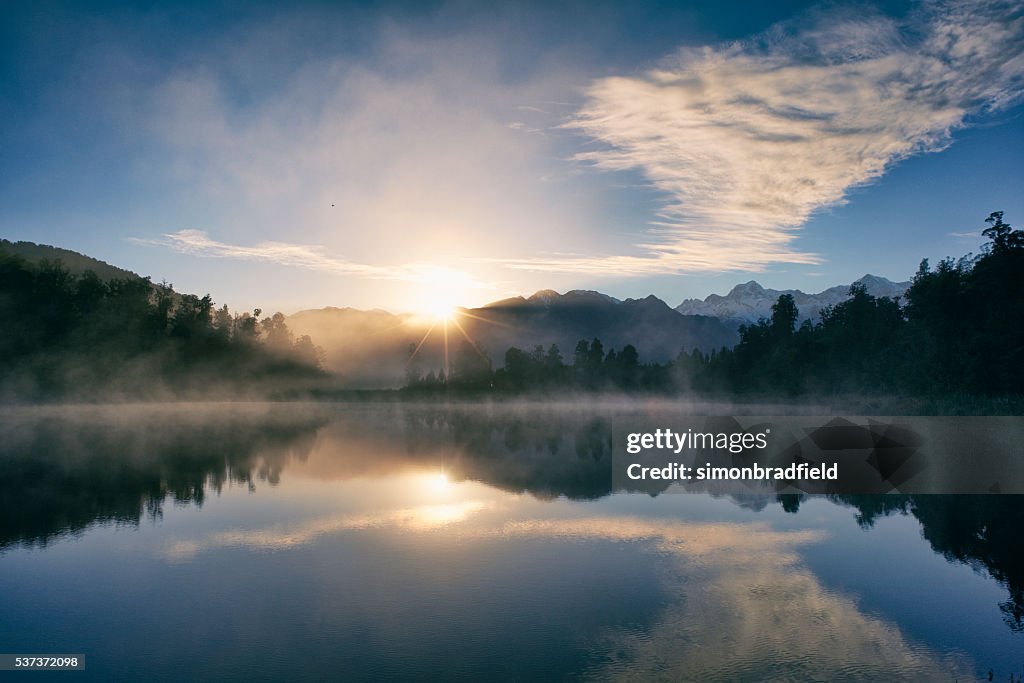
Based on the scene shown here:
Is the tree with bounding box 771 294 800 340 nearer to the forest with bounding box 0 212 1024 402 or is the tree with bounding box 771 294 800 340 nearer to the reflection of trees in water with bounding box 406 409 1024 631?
the forest with bounding box 0 212 1024 402

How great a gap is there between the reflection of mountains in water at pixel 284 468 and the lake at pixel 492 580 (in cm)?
33

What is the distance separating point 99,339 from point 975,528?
16063 cm

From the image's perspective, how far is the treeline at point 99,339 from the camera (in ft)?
417

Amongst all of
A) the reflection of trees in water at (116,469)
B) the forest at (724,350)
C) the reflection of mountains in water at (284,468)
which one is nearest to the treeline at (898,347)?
the forest at (724,350)

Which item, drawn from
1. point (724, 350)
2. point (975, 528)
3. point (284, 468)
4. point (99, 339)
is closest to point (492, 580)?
point (975, 528)

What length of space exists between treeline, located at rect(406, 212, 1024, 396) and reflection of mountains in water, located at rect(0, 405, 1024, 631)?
1938 inches

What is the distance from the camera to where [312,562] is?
24.5 meters

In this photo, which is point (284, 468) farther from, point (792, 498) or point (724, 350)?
point (724, 350)

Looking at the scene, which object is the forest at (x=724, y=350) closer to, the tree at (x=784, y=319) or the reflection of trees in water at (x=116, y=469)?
the tree at (x=784, y=319)

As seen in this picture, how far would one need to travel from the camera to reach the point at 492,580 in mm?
22094

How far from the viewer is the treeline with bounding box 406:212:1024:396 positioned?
82.6m

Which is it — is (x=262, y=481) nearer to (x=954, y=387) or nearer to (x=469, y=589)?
(x=469, y=589)

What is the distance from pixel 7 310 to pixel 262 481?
11915 centimetres

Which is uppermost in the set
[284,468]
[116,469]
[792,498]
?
[116,469]
